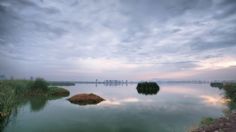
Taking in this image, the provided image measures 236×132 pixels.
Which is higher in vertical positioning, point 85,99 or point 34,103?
point 85,99

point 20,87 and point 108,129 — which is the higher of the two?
point 20,87

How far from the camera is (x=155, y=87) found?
208 feet

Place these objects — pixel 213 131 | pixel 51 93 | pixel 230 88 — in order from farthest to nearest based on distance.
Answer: pixel 51 93, pixel 230 88, pixel 213 131

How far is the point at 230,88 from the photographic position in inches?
1203

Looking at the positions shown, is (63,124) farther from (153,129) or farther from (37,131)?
(153,129)

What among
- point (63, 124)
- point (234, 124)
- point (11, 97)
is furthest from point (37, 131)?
point (234, 124)

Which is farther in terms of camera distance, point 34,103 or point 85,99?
point 85,99

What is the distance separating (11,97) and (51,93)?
26511mm

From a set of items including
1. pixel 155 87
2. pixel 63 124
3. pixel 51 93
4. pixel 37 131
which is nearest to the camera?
pixel 37 131

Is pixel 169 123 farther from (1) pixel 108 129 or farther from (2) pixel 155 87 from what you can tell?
(2) pixel 155 87

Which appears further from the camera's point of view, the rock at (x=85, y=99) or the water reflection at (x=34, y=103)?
the rock at (x=85, y=99)

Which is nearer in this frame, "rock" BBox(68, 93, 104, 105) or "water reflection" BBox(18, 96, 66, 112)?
"water reflection" BBox(18, 96, 66, 112)

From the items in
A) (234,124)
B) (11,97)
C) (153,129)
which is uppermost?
(11,97)

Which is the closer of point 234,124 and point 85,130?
point 234,124
